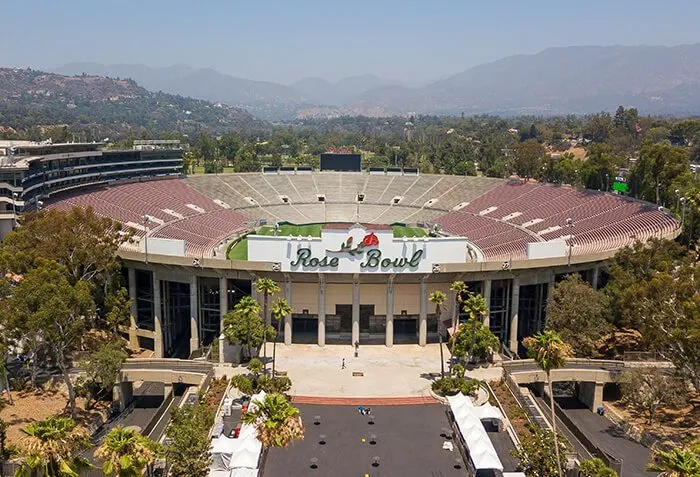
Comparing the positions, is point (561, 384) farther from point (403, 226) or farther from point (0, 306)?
point (403, 226)

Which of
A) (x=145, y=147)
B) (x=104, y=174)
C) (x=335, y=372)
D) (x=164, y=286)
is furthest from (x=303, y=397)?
(x=145, y=147)

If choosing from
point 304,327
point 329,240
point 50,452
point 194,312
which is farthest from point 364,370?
point 50,452

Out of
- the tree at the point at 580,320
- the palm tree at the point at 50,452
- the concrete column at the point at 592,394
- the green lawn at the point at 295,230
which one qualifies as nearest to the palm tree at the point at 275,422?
the palm tree at the point at 50,452

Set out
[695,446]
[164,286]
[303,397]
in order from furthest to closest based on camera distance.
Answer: [164,286] < [303,397] < [695,446]

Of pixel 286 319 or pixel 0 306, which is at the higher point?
pixel 0 306

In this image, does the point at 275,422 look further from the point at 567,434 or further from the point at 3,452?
the point at 567,434

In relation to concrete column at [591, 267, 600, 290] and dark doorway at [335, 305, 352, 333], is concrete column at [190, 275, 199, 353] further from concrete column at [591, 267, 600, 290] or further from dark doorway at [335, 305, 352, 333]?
concrete column at [591, 267, 600, 290]
